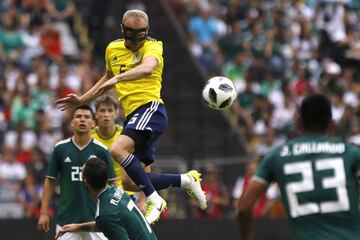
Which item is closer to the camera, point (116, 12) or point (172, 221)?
point (172, 221)

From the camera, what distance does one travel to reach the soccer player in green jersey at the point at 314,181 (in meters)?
8.12

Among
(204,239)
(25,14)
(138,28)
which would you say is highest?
(25,14)

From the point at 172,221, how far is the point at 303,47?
11540 millimetres

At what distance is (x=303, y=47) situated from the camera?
27047 millimetres

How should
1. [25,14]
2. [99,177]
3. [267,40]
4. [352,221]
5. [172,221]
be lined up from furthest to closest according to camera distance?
1. [267,40]
2. [25,14]
3. [172,221]
4. [99,177]
5. [352,221]

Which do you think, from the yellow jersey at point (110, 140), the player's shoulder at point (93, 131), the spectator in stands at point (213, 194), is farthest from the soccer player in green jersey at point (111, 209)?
the spectator in stands at point (213, 194)

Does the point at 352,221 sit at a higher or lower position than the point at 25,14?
Answer: lower

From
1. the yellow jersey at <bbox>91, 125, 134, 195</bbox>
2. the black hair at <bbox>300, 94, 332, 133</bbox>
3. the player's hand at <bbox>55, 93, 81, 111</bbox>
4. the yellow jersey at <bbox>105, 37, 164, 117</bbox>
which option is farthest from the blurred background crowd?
the black hair at <bbox>300, 94, 332, 133</bbox>

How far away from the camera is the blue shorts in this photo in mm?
12180

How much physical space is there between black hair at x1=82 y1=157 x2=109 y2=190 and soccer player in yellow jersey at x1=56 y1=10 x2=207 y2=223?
163 cm

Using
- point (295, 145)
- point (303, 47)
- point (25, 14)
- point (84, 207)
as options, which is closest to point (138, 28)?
point (84, 207)

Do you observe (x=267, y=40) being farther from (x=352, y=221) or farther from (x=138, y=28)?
(x=352, y=221)

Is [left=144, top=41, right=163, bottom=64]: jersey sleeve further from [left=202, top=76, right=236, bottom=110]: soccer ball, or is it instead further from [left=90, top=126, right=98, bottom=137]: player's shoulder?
[left=90, top=126, right=98, bottom=137]: player's shoulder

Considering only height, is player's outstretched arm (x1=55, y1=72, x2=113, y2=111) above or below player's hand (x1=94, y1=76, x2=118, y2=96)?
below
